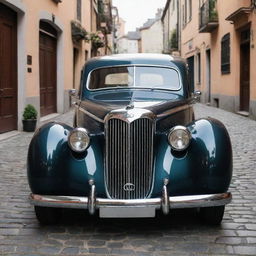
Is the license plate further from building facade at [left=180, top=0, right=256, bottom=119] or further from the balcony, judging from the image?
the balcony

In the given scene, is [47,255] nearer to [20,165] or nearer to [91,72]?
[91,72]

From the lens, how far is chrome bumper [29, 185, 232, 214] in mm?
3717

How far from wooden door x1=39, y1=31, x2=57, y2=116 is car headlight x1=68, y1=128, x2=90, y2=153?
1030 centimetres

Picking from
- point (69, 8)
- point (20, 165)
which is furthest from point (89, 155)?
point (69, 8)

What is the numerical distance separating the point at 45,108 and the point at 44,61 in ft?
4.85

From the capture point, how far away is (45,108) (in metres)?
14.7

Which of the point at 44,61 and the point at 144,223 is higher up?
the point at 44,61

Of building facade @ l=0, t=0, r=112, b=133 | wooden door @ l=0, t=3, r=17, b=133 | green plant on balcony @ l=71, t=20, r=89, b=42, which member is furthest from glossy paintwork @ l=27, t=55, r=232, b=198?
green plant on balcony @ l=71, t=20, r=89, b=42

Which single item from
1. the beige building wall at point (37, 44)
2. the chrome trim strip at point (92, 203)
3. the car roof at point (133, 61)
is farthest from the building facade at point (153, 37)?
the chrome trim strip at point (92, 203)

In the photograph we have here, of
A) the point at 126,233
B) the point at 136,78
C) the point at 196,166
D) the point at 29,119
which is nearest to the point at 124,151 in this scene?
the point at 196,166

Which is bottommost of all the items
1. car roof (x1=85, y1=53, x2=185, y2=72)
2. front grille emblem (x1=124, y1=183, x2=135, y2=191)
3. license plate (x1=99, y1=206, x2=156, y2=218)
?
license plate (x1=99, y1=206, x2=156, y2=218)

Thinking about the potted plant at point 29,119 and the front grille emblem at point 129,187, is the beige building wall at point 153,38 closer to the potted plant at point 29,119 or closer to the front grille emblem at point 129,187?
the potted plant at point 29,119

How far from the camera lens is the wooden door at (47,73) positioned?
46.4ft

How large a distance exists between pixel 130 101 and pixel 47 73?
34.7ft
